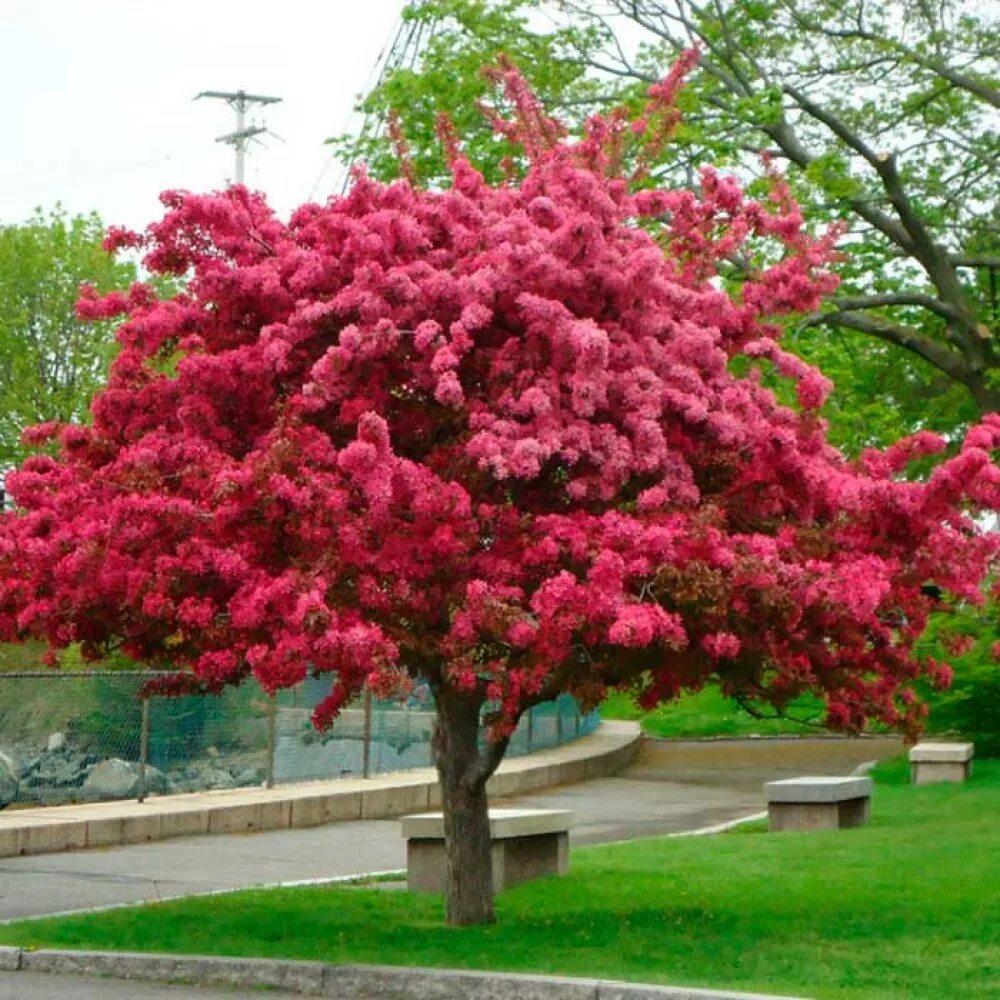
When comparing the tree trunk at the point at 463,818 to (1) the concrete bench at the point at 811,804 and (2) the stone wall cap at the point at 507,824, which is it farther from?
(1) the concrete bench at the point at 811,804

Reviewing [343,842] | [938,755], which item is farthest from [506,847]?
[938,755]

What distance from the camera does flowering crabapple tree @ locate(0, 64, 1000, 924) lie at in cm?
1018

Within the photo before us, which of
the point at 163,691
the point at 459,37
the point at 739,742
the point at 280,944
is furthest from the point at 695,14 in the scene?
the point at 280,944

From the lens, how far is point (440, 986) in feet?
32.4

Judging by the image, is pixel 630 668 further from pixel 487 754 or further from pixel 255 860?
pixel 255 860

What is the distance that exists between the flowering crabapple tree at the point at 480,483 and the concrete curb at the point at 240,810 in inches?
252

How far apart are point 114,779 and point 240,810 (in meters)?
1.50

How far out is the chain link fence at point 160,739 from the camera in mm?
19859

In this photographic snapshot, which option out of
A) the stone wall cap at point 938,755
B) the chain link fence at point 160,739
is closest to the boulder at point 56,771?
the chain link fence at point 160,739

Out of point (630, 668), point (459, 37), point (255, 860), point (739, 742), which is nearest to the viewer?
point (630, 668)

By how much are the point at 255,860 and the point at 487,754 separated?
622 cm

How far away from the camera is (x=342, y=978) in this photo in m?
10.2

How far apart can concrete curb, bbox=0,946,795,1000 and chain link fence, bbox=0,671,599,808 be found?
8215 mm

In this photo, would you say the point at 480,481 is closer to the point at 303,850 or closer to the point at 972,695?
the point at 303,850
